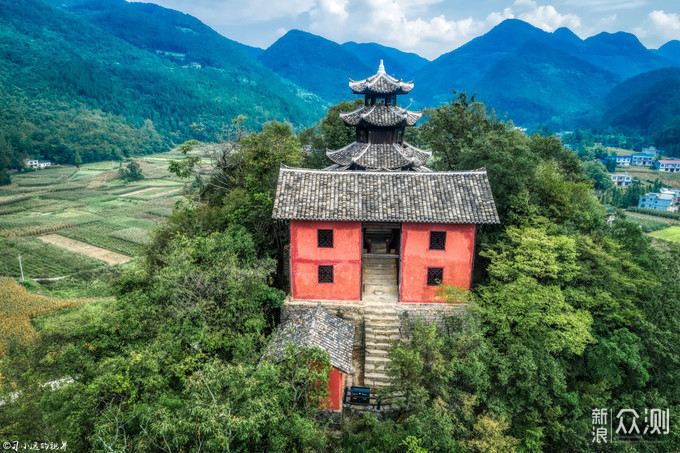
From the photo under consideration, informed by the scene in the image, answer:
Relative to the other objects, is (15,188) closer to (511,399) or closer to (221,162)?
(221,162)

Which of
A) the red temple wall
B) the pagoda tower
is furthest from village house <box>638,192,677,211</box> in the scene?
the red temple wall

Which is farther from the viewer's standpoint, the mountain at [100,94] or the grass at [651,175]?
the mountain at [100,94]

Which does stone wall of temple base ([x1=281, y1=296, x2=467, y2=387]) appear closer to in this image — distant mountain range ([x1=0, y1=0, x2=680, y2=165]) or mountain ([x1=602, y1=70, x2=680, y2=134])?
distant mountain range ([x1=0, y1=0, x2=680, y2=165])

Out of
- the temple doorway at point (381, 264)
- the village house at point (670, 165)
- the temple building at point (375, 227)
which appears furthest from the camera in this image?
the village house at point (670, 165)

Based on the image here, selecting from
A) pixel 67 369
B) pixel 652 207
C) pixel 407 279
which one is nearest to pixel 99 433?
pixel 67 369

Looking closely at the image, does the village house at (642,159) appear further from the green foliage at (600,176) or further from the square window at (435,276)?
the square window at (435,276)

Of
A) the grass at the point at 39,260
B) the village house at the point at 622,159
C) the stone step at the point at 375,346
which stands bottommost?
the grass at the point at 39,260

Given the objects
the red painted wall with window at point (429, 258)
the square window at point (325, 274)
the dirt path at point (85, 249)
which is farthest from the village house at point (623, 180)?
the dirt path at point (85, 249)

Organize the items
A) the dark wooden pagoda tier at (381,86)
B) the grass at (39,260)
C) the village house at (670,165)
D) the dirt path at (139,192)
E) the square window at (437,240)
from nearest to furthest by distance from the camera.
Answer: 1. the square window at (437,240)
2. the dark wooden pagoda tier at (381,86)
3. the grass at (39,260)
4. the dirt path at (139,192)
5. the village house at (670,165)
